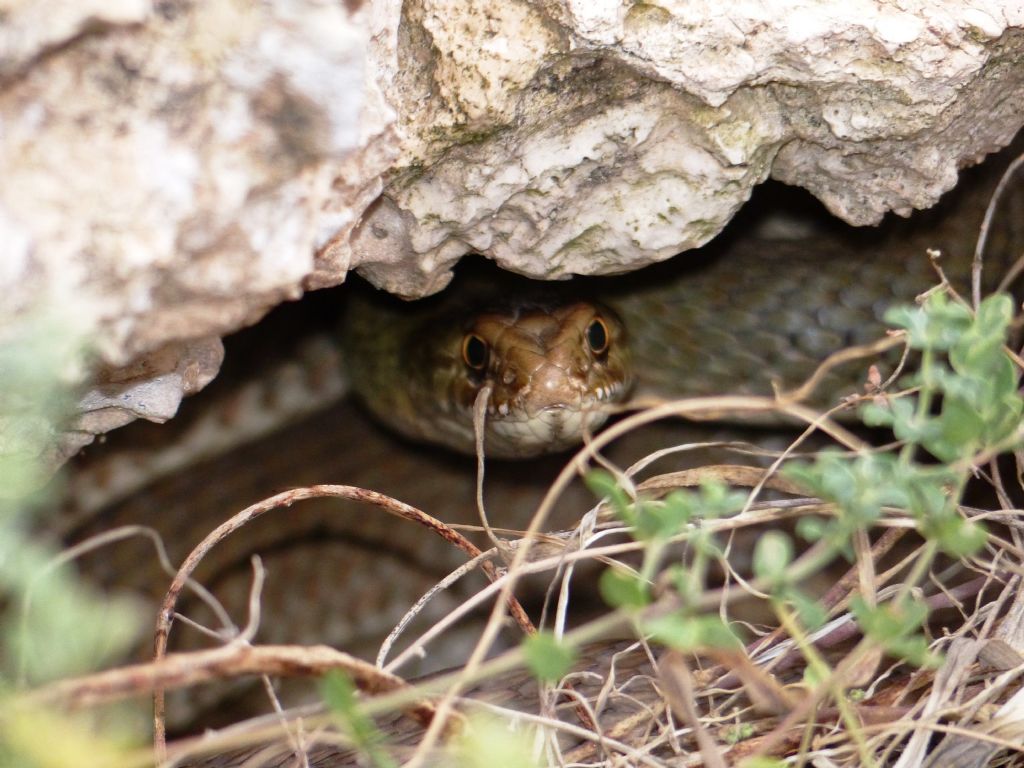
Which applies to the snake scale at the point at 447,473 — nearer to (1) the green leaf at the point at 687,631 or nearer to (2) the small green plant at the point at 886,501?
(2) the small green plant at the point at 886,501

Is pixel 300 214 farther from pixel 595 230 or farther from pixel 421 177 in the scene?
pixel 595 230

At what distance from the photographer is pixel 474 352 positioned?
2.35 meters

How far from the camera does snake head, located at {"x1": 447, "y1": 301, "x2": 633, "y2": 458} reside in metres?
2.16

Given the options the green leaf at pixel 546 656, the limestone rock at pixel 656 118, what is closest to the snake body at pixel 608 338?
the limestone rock at pixel 656 118

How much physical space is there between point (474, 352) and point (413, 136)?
950mm

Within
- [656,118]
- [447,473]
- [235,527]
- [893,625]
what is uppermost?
[656,118]

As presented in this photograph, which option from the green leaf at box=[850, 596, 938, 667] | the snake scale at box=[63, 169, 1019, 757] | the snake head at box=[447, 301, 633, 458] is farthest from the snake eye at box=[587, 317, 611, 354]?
the green leaf at box=[850, 596, 938, 667]

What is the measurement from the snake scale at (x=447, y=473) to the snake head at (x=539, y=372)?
0.14m

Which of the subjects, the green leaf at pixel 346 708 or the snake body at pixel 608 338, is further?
the snake body at pixel 608 338

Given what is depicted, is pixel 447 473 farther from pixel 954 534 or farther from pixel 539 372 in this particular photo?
pixel 954 534

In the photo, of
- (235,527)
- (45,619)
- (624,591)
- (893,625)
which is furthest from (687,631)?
(235,527)

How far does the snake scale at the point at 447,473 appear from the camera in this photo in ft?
8.13

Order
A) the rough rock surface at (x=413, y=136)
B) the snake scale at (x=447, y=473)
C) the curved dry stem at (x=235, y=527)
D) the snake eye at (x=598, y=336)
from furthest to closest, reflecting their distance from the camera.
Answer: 1. the snake scale at (x=447, y=473)
2. the snake eye at (x=598, y=336)
3. the curved dry stem at (x=235, y=527)
4. the rough rock surface at (x=413, y=136)

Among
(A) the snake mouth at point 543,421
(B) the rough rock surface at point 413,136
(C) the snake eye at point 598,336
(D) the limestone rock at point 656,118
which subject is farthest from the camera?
(C) the snake eye at point 598,336
